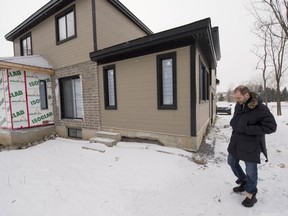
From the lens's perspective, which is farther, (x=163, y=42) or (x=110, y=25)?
(x=110, y=25)

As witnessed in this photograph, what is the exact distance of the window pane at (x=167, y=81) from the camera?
5062mm

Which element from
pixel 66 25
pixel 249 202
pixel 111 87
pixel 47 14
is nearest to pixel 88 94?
pixel 111 87

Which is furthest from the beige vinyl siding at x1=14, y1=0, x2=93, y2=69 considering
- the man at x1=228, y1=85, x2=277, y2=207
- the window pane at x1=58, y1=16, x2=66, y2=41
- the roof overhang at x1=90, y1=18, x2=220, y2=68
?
the man at x1=228, y1=85, x2=277, y2=207

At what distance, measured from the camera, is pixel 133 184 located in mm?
3312

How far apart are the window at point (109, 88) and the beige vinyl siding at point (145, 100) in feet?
0.56

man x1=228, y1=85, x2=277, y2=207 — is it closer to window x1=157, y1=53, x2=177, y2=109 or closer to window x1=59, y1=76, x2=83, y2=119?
window x1=157, y1=53, x2=177, y2=109

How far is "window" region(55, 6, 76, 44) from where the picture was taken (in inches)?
285

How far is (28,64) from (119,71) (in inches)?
171

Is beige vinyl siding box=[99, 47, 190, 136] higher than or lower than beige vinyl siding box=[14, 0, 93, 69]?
lower

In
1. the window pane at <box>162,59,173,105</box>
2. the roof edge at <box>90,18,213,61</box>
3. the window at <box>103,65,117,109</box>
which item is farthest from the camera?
the window at <box>103,65,117,109</box>

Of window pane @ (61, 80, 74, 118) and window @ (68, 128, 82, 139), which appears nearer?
window @ (68, 128, 82, 139)

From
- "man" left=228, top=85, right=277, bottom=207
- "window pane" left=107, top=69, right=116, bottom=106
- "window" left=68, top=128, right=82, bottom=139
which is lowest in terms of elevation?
"window" left=68, top=128, right=82, bottom=139

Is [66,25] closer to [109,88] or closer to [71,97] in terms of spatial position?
[71,97]

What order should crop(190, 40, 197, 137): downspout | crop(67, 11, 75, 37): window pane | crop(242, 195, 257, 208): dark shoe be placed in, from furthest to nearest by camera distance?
crop(67, 11, 75, 37): window pane
crop(190, 40, 197, 137): downspout
crop(242, 195, 257, 208): dark shoe
